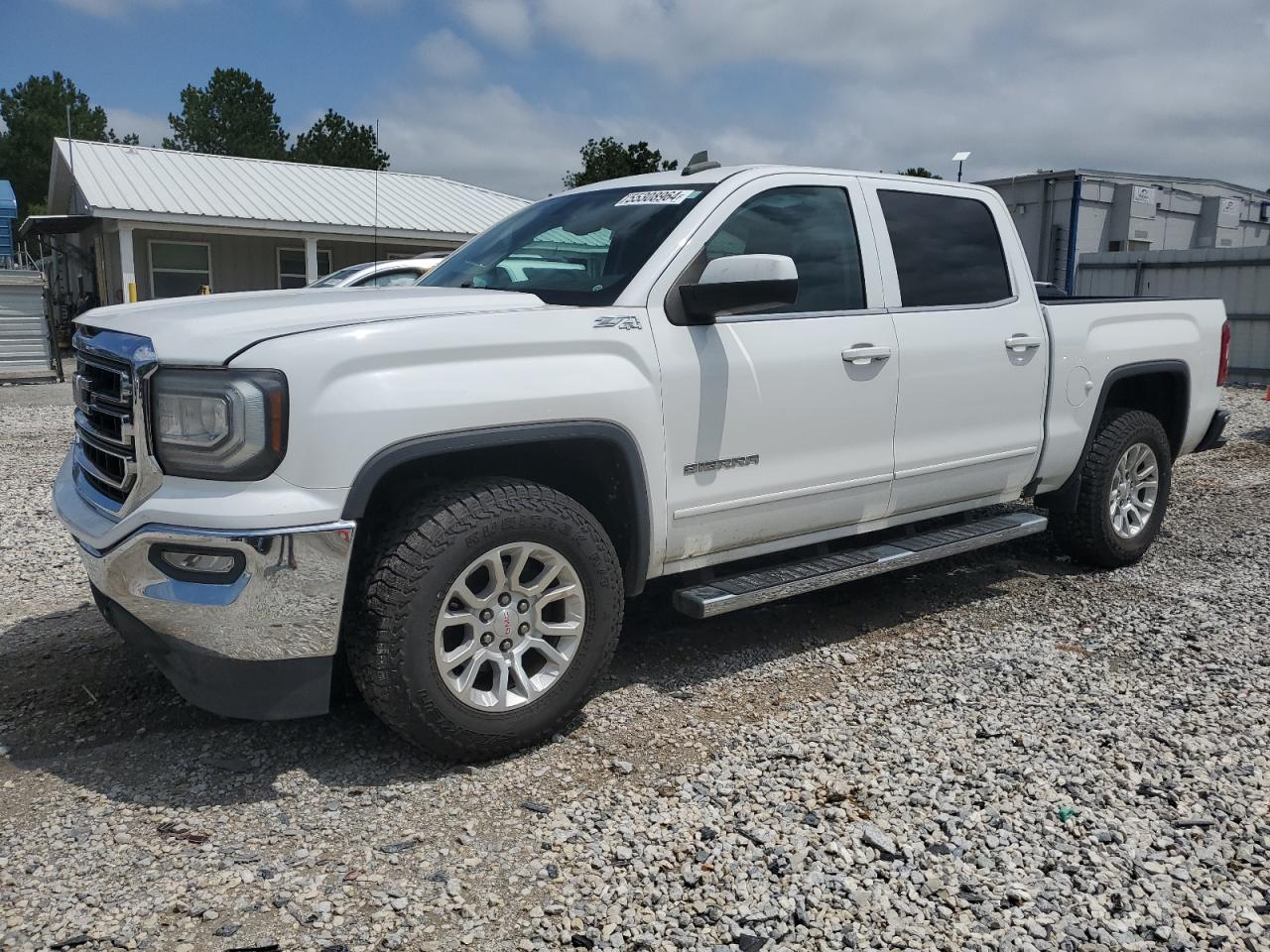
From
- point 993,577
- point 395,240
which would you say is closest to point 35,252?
point 395,240

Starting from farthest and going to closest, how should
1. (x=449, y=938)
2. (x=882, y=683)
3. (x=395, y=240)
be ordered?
(x=395, y=240) → (x=882, y=683) → (x=449, y=938)

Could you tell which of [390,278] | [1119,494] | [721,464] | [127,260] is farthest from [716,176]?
[127,260]

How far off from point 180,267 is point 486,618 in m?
22.3

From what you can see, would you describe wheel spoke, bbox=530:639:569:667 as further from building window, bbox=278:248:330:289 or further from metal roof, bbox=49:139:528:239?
building window, bbox=278:248:330:289

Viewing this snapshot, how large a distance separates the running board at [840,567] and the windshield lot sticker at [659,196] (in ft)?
4.98

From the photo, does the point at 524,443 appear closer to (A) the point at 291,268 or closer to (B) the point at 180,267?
(B) the point at 180,267

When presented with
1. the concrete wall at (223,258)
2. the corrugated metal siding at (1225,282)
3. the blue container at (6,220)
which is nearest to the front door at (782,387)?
the corrugated metal siding at (1225,282)

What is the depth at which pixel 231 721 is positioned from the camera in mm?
3787

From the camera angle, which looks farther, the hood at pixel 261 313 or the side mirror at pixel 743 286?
the side mirror at pixel 743 286

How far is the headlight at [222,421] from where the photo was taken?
2.93 metres

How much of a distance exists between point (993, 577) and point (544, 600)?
333cm

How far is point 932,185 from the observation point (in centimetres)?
491

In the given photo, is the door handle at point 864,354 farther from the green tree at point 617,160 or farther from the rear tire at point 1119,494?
the green tree at point 617,160

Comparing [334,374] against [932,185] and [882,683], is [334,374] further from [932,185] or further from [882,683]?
[932,185]
